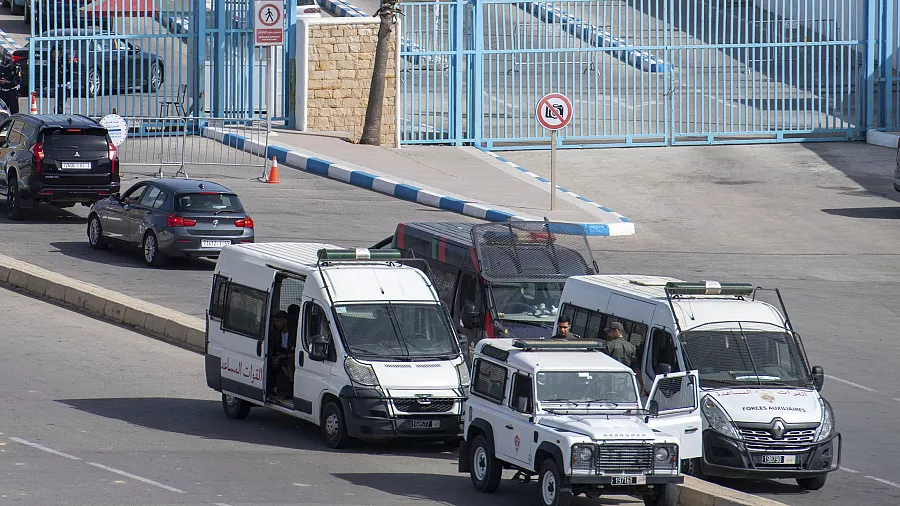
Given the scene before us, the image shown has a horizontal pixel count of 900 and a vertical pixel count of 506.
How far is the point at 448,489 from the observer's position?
12.5m

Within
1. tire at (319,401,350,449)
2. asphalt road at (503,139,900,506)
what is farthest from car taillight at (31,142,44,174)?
tire at (319,401,350,449)

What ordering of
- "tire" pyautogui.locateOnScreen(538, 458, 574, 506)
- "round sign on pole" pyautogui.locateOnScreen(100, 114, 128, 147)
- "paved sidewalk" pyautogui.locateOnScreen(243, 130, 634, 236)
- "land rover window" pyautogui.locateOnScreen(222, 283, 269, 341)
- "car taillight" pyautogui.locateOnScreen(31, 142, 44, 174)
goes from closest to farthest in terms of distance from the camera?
"tire" pyautogui.locateOnScreen(538, 458, 574, 506) < "land rover window" pyautogui.locateOnScreen(222, 283, 269, 341) < "car taillight" pyautogui.locateOnScreen(31, 142, 44, 174) < "paved sidewalk" pyautogui.locateOnScreen(243, 130, 634, 236) < "round sign on pole" pyautogui.locateOnScreen(100, 114, 128, 147)

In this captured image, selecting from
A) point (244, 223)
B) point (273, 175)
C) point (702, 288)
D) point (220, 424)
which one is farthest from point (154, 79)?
point (702, 288)

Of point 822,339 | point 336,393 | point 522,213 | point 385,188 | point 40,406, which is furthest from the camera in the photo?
Answer: point 385,188

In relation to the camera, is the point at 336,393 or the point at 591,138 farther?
the point at 591,138

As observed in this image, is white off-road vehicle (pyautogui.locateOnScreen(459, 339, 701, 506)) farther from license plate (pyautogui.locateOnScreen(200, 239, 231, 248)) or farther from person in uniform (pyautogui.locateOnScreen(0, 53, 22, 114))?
person in uniform (pyautogui.locateOnScreen(0, 53, 22, 114))

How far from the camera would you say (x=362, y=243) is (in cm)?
2331

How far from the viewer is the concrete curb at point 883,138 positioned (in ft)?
111

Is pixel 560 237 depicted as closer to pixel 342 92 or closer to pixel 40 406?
pixel 40 406

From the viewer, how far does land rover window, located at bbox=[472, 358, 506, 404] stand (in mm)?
12469

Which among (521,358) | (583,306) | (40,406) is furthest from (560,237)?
(40,406)

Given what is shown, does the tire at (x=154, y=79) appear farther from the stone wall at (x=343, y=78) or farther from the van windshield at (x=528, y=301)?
the van windshield at (x=528, y=301)

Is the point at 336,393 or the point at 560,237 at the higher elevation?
the point at 560,237

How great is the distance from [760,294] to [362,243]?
20.9 ft
